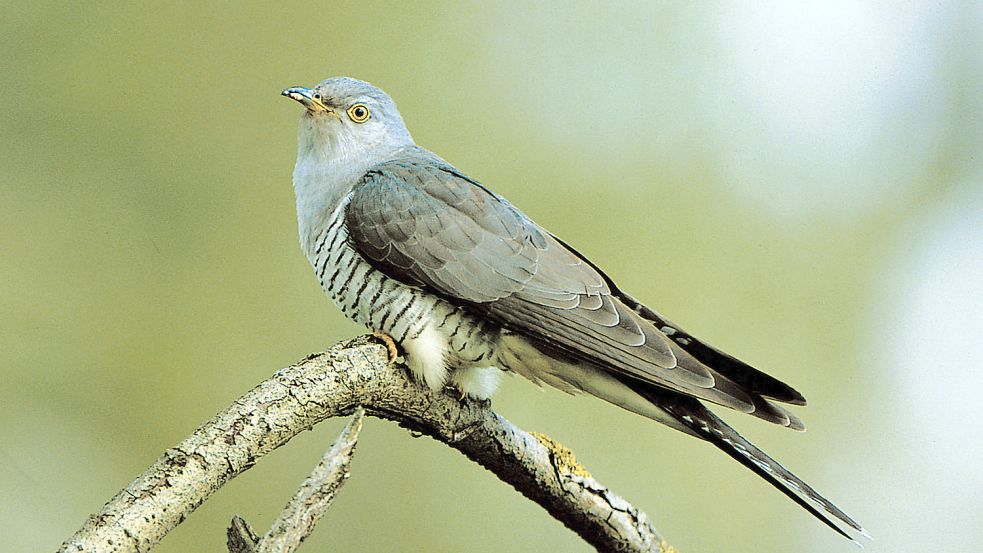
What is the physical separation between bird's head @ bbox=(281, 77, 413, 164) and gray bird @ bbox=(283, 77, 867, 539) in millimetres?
47

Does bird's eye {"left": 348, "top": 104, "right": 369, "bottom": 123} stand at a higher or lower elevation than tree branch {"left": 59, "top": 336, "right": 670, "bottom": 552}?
higher

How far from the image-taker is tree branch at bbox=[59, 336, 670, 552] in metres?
0.96

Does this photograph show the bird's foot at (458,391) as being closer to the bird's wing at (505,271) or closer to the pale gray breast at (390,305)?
the pale gray breast at (390,305)

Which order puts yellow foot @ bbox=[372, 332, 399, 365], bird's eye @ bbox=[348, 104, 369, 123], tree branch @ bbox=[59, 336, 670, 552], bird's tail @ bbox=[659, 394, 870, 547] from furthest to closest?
1. bird's eye @ bbox=[348, 104, 369, 123]
2. yellow foot @ bbox=[372, 332, 399, 365]
3. bird's tail @ bbox=[659, 394, 870, 547]
4. tree branch @ bbox=[59, 336, 670, 552]

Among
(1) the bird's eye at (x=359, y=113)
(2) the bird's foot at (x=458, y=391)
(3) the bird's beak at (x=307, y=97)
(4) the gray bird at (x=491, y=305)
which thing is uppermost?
(1) the bird's eye at (x=359, y=113)

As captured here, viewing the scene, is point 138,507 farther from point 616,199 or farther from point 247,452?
point 616,199

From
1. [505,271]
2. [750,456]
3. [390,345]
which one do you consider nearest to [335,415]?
[390,345]

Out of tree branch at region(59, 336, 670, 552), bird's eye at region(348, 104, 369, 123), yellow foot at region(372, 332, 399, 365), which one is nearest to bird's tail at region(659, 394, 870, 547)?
tree branch at region(59, 336, 670, 552)

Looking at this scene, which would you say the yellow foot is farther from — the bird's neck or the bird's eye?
the bird's eye

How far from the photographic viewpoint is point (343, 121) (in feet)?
5.62

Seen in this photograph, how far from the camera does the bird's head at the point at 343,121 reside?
1698 millimetres

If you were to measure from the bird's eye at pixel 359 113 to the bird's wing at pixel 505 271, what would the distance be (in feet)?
0.47

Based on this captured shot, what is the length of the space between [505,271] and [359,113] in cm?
47

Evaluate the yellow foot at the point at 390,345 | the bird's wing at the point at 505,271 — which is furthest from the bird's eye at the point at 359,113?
the yellow foot at the point at 390,345
